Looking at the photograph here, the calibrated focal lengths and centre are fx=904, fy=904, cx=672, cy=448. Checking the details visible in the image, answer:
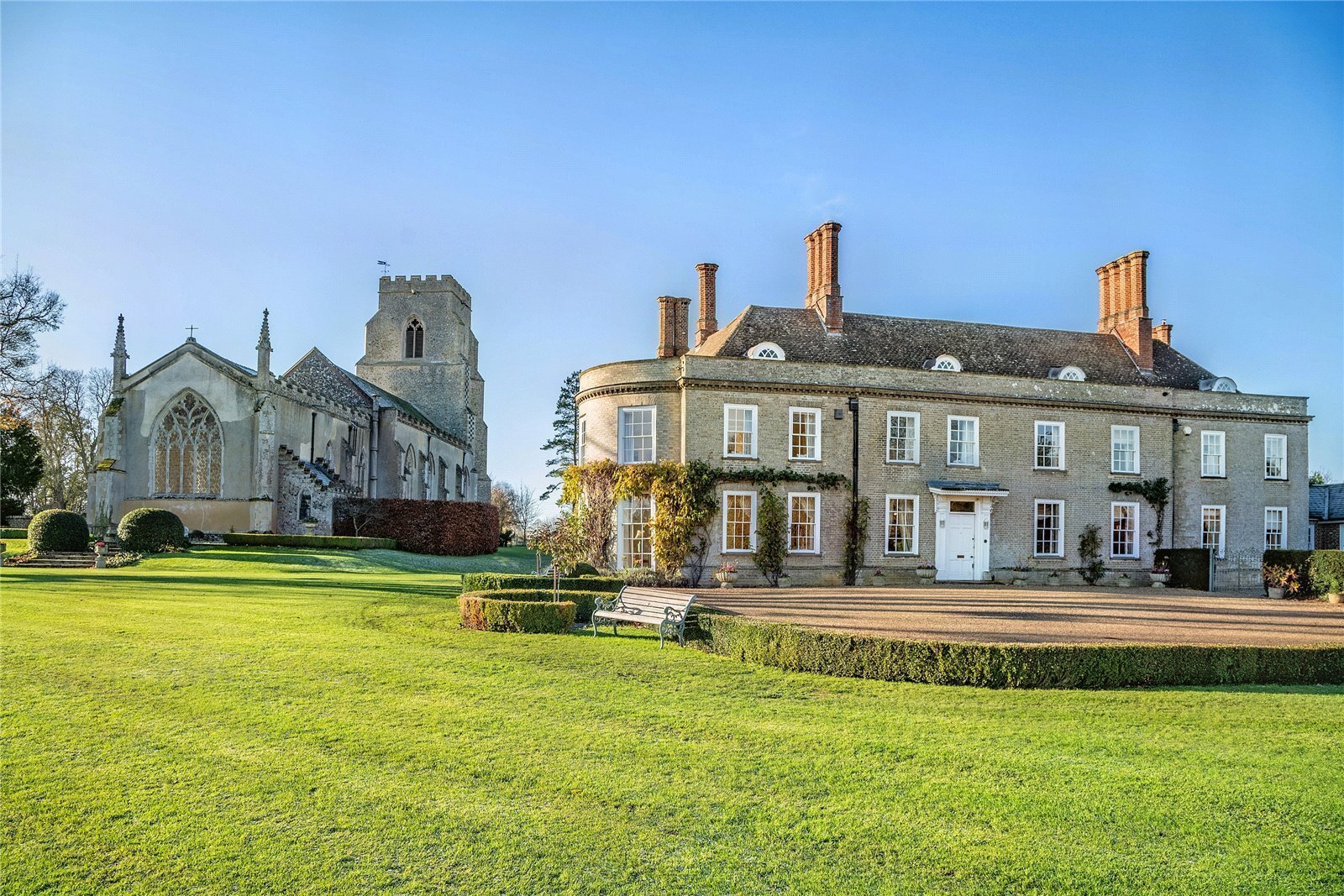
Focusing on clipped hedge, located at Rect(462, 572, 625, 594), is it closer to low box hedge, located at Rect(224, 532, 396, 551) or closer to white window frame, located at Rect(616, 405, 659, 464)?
white window frame, located at Rect(616, 405, 659, 464)

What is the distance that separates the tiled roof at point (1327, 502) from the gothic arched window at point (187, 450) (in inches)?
1987

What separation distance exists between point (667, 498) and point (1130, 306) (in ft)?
66.1

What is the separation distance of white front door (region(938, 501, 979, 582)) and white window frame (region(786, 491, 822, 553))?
416cm

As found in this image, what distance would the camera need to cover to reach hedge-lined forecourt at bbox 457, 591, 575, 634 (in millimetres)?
14648

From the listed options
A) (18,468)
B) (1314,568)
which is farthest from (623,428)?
(18,468)

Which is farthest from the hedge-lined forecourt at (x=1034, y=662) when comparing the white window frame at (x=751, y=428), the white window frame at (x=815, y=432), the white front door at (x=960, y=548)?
the white front door at (x=960, y=548)

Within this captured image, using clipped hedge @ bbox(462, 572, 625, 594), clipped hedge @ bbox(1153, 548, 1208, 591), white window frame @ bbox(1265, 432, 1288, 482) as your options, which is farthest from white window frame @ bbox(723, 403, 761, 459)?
white window frame @ bbox(1265, 432, 1288, 482)

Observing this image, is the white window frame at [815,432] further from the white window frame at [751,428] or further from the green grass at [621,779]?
the green grass at [621,779]

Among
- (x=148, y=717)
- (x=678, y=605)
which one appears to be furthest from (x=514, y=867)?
(x=678, y=605)

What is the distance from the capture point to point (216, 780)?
670 centimetres

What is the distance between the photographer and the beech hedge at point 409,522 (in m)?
38.6

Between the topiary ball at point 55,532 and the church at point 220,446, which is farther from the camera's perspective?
the church at point 220,446

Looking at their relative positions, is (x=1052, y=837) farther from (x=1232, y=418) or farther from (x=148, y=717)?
(x=1232, y=418)

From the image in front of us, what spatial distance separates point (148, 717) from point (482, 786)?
12.0 feet
